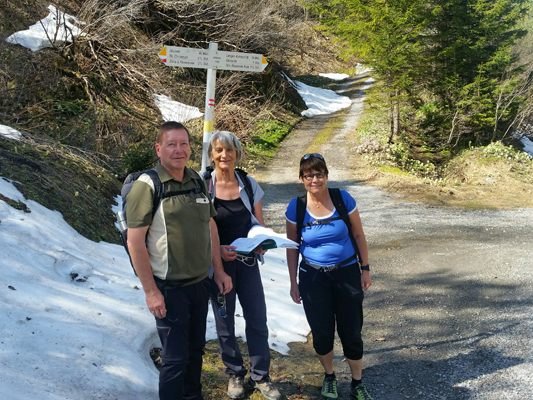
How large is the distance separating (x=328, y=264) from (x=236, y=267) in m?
0.63

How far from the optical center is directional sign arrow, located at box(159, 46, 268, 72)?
602cm

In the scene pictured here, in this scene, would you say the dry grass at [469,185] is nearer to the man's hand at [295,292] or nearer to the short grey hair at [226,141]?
the man's hand at [295,292]

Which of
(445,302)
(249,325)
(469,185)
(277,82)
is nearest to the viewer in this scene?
(249,325)

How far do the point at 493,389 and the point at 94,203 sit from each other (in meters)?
5.05

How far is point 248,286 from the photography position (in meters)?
3.36

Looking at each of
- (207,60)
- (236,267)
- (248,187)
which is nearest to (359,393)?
(236,267)

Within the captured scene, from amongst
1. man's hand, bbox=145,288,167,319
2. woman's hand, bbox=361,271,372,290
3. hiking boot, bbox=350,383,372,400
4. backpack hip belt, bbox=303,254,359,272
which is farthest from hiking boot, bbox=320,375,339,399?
man's hand, bbox=145,288,167,319

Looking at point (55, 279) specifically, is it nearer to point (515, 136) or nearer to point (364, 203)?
point (364, 203)

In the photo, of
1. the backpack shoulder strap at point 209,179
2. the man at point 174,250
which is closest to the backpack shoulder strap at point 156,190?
the man at point 174,250

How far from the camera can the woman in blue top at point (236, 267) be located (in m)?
3.18

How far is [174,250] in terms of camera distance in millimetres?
2578

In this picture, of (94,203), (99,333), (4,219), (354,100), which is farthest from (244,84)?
→ (99,333)

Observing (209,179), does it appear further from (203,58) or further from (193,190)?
(203,58)

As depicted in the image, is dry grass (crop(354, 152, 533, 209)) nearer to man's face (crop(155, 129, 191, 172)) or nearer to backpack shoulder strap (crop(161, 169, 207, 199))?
backpack shoulder strap (crop(161, 169, 207, 199))
